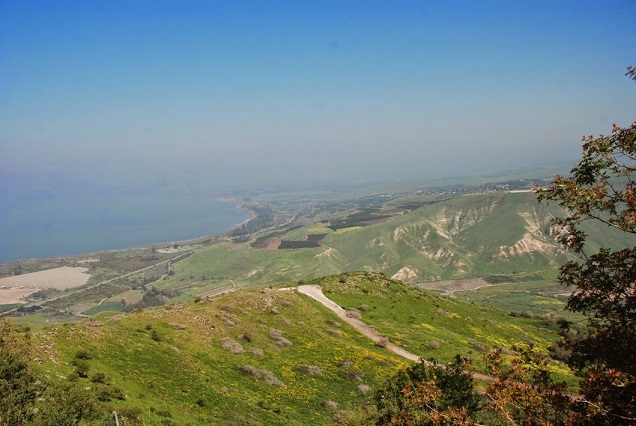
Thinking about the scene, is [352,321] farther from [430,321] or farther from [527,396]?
[527,396]

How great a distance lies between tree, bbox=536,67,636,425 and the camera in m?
12.1

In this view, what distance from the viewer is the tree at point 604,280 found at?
12114 mm

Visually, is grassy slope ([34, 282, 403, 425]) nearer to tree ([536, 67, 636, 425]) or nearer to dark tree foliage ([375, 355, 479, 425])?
dark tree foliage ([375, 355, 479, 425])

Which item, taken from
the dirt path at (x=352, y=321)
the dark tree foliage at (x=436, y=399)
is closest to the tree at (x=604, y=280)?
the dark tree foliage at (x=436, y=399)

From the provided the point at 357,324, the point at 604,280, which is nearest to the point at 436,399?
the point at 604,280

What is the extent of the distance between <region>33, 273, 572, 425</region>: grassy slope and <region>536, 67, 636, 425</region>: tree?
25716 mm

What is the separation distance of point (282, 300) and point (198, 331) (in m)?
20.1

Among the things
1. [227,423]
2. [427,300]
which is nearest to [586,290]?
[227,423]

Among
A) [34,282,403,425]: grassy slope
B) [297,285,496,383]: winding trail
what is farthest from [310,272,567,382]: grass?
[34,282,403,425]: grassy slope

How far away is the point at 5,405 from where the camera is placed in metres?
18.9

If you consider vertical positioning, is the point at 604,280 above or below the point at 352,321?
above

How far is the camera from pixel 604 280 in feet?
47.7

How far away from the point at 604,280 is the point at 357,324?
52.8 meters

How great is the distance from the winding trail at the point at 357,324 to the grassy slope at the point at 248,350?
1818mm
